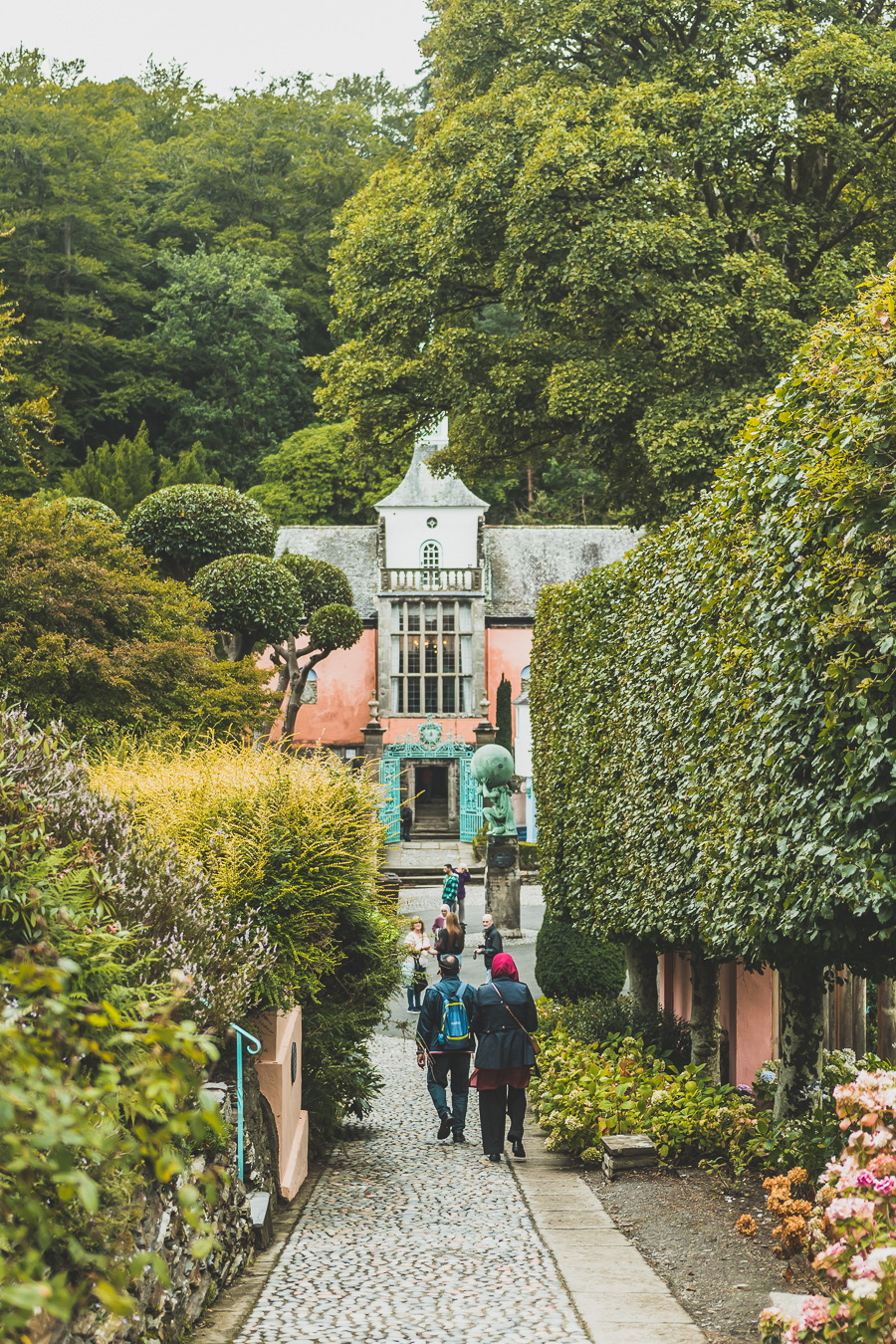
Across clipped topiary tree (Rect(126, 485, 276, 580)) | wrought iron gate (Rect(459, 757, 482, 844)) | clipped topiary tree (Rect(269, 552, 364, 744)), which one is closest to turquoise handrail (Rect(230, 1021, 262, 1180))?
clipped topiary tree (Rect(126, 485, 276, 580))

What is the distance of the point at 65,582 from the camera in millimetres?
13805

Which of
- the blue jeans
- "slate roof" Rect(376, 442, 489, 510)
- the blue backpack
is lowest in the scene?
the blue jeans

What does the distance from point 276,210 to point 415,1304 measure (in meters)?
56.7

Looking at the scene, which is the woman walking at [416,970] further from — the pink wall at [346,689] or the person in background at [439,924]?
the pink wall at [346,689]

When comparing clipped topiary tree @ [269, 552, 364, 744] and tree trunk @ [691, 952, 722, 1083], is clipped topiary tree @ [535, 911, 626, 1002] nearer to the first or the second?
tree trunk @ [691, 952, 722, 1083]

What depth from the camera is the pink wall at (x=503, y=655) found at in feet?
144

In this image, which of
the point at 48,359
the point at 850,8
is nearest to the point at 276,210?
the point at 48,359

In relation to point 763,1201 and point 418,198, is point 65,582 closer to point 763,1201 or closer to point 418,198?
point 418,198

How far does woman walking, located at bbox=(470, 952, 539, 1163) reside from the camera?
877 centimetres

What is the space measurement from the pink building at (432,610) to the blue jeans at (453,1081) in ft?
105

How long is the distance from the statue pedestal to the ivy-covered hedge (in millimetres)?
12731

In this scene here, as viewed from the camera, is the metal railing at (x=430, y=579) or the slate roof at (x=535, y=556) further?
the slate roof at (x=535, y=556)

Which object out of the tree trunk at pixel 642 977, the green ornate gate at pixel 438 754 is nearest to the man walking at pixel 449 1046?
the tree trunk at pixel 642 977

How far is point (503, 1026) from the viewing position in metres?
8.85
